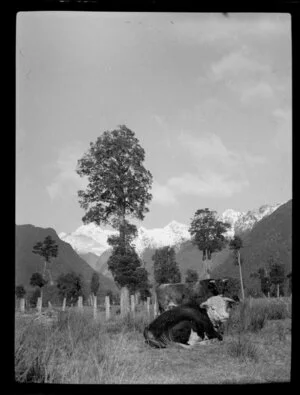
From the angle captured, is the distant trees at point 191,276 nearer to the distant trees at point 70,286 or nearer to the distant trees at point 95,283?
the distant trees at point 95,283

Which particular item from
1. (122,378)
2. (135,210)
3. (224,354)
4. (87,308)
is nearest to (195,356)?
(224,354)

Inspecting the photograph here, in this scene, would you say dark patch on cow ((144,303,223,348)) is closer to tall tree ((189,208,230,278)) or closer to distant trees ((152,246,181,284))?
distant trees ((152,246,181,284))

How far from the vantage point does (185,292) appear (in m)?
5.77

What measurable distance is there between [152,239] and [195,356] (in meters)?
1.16

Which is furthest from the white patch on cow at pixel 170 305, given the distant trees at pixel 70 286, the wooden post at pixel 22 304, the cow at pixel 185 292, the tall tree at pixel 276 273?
the wooden post at pixel 22 304

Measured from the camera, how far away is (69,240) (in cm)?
557

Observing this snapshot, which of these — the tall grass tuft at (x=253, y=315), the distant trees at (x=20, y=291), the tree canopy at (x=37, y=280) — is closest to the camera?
the distant trees at (x=20, y=291)

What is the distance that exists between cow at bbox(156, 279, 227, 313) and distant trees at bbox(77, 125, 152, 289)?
0.28m

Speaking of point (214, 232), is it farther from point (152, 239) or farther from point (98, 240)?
point (98, 240)

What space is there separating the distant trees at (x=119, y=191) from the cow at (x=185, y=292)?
28 centimetres

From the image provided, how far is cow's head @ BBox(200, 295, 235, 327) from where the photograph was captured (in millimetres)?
5719

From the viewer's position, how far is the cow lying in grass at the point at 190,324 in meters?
5.59

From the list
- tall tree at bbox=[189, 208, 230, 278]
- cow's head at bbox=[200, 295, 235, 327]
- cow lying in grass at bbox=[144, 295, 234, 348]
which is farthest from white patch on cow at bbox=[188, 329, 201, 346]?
tall tree at bbox=[189, 208, 230, 278]
